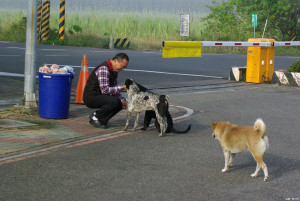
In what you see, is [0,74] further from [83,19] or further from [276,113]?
[83,19]

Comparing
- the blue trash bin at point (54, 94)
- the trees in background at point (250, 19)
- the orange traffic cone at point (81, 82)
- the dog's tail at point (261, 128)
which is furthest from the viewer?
the trees in background at point (250, 19)

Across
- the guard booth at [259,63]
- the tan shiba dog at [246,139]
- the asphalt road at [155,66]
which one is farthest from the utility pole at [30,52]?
the guard booth at [259,63]

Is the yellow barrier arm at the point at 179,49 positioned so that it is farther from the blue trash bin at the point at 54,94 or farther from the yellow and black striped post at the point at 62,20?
the yellow and black striped post at the point at 62,20

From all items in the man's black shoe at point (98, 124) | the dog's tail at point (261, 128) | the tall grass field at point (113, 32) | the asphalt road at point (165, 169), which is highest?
the tall grass field at point (113, 32)

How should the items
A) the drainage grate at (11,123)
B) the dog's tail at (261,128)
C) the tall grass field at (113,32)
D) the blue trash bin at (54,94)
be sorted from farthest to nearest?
the tall grass field at (113,32)
the blue trash bin at (54,94)
the drainage grate at (11,123)
the dog's tail at (261,128)

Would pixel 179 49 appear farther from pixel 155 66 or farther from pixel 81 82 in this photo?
pixel 155 66

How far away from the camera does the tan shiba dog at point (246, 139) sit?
6.75 meters

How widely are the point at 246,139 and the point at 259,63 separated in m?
10.9

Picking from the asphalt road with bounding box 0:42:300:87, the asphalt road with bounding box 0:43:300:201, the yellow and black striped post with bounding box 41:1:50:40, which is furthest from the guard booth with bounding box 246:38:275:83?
the yellow and black striped post with bounding box 41:1:50:40

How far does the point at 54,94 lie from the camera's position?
10.2 m

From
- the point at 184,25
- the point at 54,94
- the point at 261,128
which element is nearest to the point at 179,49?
the point at 54,94

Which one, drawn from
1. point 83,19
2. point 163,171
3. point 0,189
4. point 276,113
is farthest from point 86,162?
point 83,19

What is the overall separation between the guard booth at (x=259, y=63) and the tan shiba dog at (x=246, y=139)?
34.4 ft

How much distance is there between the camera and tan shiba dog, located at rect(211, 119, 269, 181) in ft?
22.1
